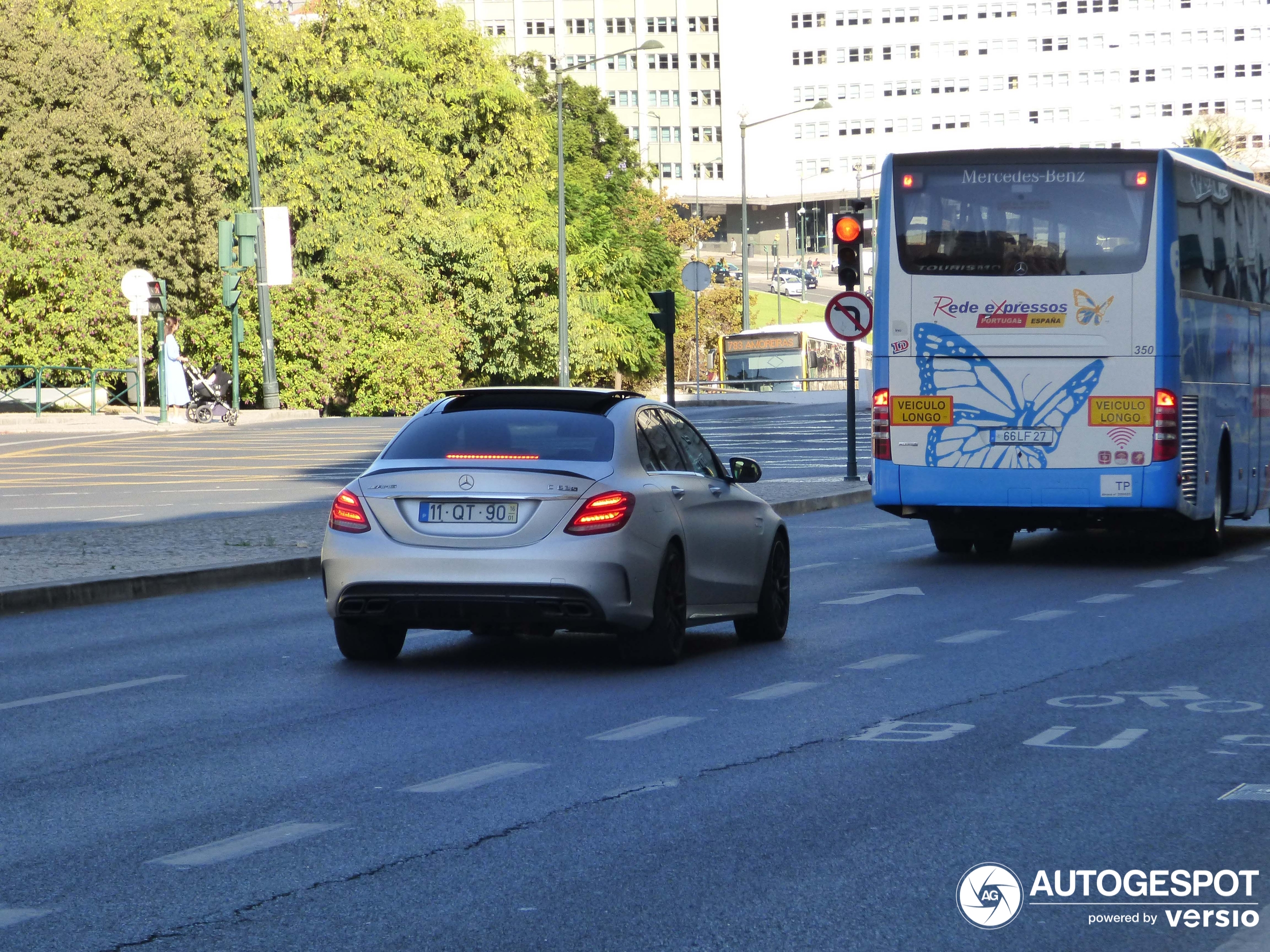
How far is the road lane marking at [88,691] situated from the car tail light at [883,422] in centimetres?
830

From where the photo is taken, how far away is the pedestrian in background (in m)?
41.5

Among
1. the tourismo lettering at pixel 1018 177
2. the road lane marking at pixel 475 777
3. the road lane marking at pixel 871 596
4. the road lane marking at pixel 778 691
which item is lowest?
the road lane marking at pixel 871 596

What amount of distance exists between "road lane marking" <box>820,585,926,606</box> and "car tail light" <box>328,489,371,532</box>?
4659 mm

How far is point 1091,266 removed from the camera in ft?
55.3

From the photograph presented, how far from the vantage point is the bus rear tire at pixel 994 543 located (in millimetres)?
18750

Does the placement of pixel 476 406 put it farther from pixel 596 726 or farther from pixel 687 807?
pixel 687 807

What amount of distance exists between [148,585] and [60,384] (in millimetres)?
33092

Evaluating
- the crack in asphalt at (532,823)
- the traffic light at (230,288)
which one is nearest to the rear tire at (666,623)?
the crack in asphalt at (532,823)

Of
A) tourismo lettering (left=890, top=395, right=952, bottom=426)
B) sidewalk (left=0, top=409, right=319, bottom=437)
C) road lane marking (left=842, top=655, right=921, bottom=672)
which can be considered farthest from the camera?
sidewalk (left=0, top=409, right=319, bottom=437)

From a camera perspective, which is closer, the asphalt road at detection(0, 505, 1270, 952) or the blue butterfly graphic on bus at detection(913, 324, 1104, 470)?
the asphalt road at detection(0, 505, 1270, 952)

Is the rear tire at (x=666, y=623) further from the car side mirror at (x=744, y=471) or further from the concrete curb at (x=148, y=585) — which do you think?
the concrete curb at (x=148, y=585)

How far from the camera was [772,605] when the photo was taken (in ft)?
40.1

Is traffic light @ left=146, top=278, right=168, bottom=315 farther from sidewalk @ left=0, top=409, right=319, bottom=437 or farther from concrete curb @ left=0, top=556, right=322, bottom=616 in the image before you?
concrete curb @ left=0, top=556, right=322, bottom=616

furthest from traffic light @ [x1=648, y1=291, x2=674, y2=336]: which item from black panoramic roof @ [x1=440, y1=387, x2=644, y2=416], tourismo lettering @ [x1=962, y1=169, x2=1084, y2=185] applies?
black panoramic roof @ [x1=440, y1=387, x2=644, y2=416]
